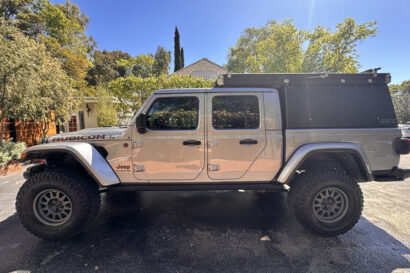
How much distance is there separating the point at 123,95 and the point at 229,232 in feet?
32.2

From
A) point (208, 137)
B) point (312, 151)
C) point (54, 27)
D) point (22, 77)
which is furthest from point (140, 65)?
point (312, 151)

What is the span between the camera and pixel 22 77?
18.4ft

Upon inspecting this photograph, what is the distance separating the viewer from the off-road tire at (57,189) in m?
2.30

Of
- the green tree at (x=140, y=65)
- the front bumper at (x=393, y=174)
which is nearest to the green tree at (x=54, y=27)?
the green tree at (x=140, y=65)

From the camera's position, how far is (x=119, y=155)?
246 centimetres

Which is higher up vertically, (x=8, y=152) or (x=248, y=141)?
(x=248, y=141)

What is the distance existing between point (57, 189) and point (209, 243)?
2.17 metres

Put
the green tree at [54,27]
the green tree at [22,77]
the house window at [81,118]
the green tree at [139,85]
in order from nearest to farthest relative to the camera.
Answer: the green tree at [22,77]
the green tree at [139,85]
the house window at [81,118]
the green tree at [54,27]

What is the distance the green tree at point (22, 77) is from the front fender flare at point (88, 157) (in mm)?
5226

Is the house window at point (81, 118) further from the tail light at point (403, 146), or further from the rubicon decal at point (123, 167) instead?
the tail light at point (403, 146)

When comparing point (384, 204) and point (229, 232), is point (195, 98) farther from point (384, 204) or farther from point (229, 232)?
point (384, 204)

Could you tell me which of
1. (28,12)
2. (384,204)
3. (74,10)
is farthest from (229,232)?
(74,10)

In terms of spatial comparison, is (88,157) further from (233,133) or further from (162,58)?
(162,58)

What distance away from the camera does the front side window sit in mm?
2482
